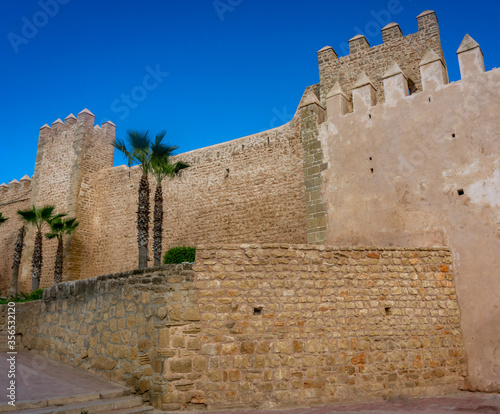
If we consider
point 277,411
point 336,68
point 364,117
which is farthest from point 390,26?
point 277,411

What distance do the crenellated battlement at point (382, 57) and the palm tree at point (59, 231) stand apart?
39.7ft

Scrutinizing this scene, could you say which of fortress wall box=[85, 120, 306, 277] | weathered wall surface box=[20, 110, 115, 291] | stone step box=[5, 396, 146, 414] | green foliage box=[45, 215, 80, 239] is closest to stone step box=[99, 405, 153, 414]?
stone step box=[5, 396, 146, 414]

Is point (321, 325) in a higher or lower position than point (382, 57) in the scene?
lower

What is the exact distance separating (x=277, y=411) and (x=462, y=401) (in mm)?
2686

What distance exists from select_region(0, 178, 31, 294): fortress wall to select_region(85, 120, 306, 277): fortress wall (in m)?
6.99

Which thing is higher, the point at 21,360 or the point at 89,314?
the point at 89,314

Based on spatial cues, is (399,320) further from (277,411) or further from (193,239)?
(193,239)

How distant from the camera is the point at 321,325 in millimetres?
6219

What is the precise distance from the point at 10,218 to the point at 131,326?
2098 cm

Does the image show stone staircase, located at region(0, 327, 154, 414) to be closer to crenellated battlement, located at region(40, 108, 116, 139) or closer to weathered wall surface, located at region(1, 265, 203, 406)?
weathered wall surface, located at region(1, 265, 203, 406)

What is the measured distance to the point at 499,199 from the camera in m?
7.21

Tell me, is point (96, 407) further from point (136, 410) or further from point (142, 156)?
point (142, 156)

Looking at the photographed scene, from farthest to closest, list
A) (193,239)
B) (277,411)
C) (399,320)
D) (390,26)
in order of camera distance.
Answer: (193,239) < (390,26) < (399,320) < (277,411)

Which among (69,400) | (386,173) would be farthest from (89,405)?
(386,173)
